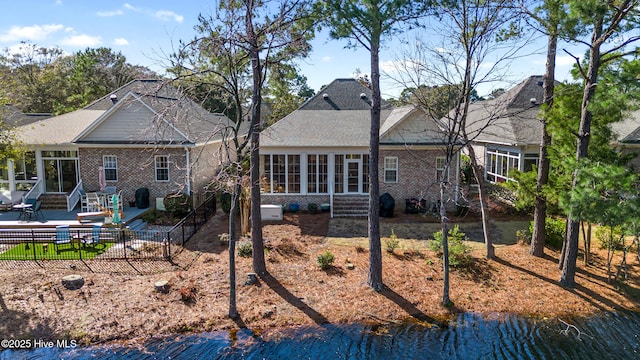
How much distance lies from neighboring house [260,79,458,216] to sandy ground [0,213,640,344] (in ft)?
20.4

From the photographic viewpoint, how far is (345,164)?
68.1ft

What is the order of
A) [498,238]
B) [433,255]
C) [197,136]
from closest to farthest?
[433,255] → [498,238] → [197,136]

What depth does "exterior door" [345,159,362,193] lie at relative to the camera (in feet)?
68.2

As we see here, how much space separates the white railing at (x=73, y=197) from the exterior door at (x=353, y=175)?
12895mm

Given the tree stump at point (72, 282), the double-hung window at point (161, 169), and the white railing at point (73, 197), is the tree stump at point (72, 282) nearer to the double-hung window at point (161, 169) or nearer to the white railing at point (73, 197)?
the white railing at point (73, 197)

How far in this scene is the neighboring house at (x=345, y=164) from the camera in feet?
65.7

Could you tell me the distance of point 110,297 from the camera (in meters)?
11.2

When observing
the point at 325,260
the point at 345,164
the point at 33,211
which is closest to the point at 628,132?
the point at 345,164

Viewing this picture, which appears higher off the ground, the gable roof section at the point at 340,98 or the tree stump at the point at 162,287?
the gable roof section at the point at 340,98

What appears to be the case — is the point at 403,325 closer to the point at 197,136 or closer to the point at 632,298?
the point at 632,298

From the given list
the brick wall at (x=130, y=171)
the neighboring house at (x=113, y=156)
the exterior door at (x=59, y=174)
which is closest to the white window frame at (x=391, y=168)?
the neighboring house at (x=113, y=156)

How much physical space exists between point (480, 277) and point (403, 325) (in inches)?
143

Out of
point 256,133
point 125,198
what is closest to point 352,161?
point 256,133

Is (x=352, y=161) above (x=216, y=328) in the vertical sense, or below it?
above
